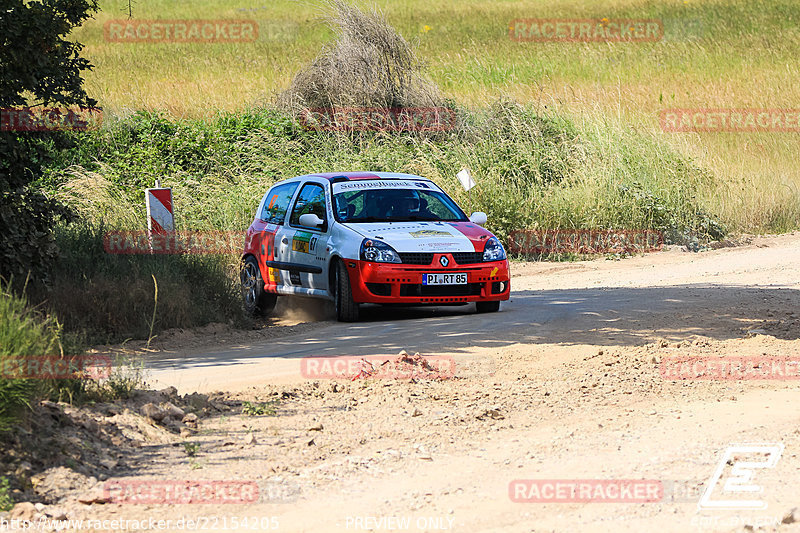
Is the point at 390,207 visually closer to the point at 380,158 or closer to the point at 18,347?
the point at 18,347

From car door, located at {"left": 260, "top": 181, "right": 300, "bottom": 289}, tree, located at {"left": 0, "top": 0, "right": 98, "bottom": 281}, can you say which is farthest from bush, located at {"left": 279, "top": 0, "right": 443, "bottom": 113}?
tree, located at {"left": 0, "top": 0, "right": 98, "bottom": 281}

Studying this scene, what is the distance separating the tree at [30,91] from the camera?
983 centimetres

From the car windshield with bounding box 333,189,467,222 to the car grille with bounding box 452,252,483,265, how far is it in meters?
1.02

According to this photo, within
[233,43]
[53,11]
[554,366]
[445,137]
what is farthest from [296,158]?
[233,43]

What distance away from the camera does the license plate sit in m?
12.0

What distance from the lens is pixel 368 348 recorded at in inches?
397

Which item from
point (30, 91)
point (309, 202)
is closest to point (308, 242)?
point (309, 202)

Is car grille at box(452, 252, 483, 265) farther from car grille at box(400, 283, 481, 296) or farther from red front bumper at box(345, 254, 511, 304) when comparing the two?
car grille at box(400, 283, 481, 296)

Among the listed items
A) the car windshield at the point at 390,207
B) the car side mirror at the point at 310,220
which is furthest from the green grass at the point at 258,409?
the car windshield at the point at 390,207

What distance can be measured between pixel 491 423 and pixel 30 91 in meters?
6.15

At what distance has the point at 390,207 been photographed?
13.2 metres

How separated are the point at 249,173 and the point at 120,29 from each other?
25415mm

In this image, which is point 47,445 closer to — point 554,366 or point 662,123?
point 554,366

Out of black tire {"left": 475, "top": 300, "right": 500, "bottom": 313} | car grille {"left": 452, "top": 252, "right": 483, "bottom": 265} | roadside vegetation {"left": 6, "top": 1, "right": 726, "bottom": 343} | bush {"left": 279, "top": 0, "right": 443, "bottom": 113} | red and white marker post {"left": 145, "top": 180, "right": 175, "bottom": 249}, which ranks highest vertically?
bush {"left": 279, "top": 0, "right": 443, "bottom": 113}
